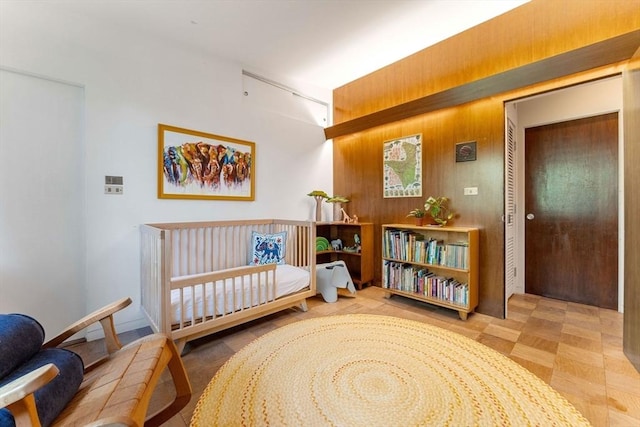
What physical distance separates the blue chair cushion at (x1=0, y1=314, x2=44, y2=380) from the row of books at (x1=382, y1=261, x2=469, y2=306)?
287 cm

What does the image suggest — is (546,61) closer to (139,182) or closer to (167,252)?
(167,252)

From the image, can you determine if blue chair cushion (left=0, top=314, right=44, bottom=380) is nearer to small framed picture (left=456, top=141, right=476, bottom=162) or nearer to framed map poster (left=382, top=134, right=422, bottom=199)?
framed map poster (left=382, top=134, right=422, bottom=199)

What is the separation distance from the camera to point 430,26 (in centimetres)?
262

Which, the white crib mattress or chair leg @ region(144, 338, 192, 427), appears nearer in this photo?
chair leg @ region(144, 338, 192, 427)

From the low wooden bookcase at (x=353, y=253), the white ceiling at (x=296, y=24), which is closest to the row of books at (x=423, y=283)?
the low wooden bookcase at (x=353, y=253)

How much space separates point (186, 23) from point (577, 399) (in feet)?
13.0

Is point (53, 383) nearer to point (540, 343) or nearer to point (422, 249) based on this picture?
point (422, 249)

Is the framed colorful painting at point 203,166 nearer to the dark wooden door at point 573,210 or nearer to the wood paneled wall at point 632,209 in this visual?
the wood paneled wall at point 632,209

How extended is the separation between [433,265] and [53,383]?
9.29 ft

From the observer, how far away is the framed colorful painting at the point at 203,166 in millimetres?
2539

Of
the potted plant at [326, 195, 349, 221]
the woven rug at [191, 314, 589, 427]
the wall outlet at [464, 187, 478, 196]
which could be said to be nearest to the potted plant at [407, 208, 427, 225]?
the wall outlet at [464, 187, 478, 196]

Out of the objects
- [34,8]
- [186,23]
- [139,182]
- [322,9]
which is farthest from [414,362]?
[34,8]

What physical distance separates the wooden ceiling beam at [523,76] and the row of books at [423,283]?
180 cm

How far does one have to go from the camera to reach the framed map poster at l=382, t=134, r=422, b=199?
10.2 ft
